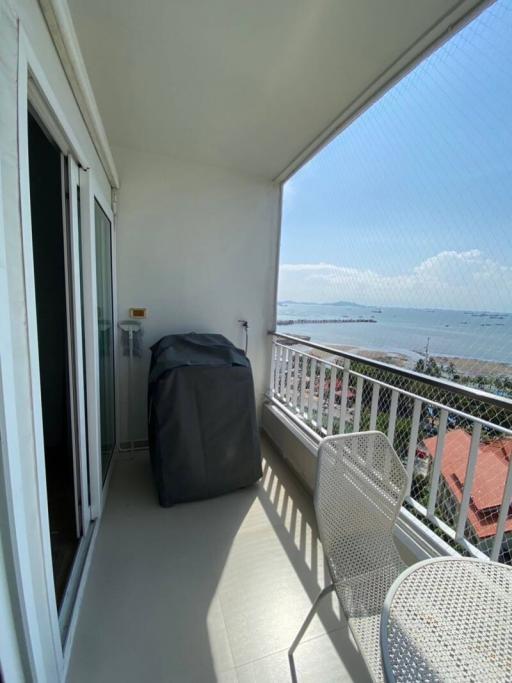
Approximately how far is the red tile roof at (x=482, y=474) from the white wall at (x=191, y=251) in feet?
6.77

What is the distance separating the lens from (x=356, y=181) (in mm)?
2049

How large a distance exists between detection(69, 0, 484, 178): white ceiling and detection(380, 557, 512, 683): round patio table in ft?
6.73

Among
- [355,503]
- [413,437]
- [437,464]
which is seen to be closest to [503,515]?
[437,464]

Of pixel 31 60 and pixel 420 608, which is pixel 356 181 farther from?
pixel 420 608

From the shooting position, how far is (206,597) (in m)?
1.50

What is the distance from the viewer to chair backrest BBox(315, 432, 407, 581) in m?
1.18

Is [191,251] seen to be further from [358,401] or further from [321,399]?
[358,401]

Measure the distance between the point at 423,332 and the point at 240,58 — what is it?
169cm

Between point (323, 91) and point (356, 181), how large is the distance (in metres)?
0.55

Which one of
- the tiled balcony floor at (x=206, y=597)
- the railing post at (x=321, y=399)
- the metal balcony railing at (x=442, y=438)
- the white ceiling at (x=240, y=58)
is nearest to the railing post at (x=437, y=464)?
the metal balcony railing at (x=442, y=438)

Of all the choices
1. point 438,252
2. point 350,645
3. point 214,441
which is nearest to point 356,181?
point 438,252

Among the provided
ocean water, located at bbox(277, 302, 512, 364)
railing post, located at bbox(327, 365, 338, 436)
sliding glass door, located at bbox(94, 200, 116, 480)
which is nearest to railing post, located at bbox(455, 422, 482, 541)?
ocean water, located at bbox(277, 302, 512, 364)

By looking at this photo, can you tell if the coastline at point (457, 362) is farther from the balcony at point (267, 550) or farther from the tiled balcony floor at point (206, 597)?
the tiled balcony floor at point (206, 597)

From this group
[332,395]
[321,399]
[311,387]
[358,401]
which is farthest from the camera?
[311,387]
